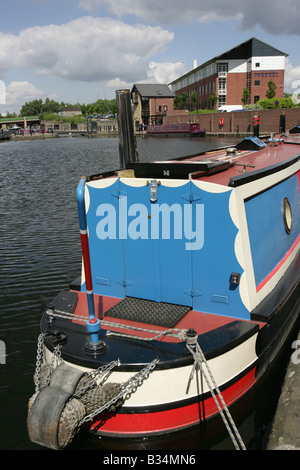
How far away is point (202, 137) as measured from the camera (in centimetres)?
6806

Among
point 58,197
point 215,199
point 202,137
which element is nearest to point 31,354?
point 215,199

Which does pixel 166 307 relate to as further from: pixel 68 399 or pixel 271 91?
pixel 271 91

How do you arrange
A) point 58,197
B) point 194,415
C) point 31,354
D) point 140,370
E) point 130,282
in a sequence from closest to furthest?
point 140,370
point 194,415
point 130,282
point 31,354
point 58,197

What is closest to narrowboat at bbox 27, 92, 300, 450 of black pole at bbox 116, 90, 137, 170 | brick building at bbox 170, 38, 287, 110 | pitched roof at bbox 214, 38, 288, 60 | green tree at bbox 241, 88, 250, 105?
black pole at bbox 116, 90, 137, 170

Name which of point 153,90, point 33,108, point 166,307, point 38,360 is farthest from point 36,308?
point 33,108

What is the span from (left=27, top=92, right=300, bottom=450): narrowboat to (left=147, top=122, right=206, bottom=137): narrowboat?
6529 centimetres

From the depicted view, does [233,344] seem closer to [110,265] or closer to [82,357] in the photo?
[82,357]

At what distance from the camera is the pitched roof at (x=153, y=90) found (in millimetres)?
97438

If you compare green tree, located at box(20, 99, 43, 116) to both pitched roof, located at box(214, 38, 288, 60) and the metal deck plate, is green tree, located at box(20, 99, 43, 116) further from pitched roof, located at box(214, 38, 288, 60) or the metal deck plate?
the metal deck plate

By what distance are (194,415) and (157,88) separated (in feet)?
337

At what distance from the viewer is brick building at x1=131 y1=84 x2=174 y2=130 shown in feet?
317

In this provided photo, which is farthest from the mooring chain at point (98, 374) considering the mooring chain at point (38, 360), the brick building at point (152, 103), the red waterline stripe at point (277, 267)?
the brick building at point (152, 103)

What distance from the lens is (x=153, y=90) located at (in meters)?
98.7

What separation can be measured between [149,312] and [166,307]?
27cm
